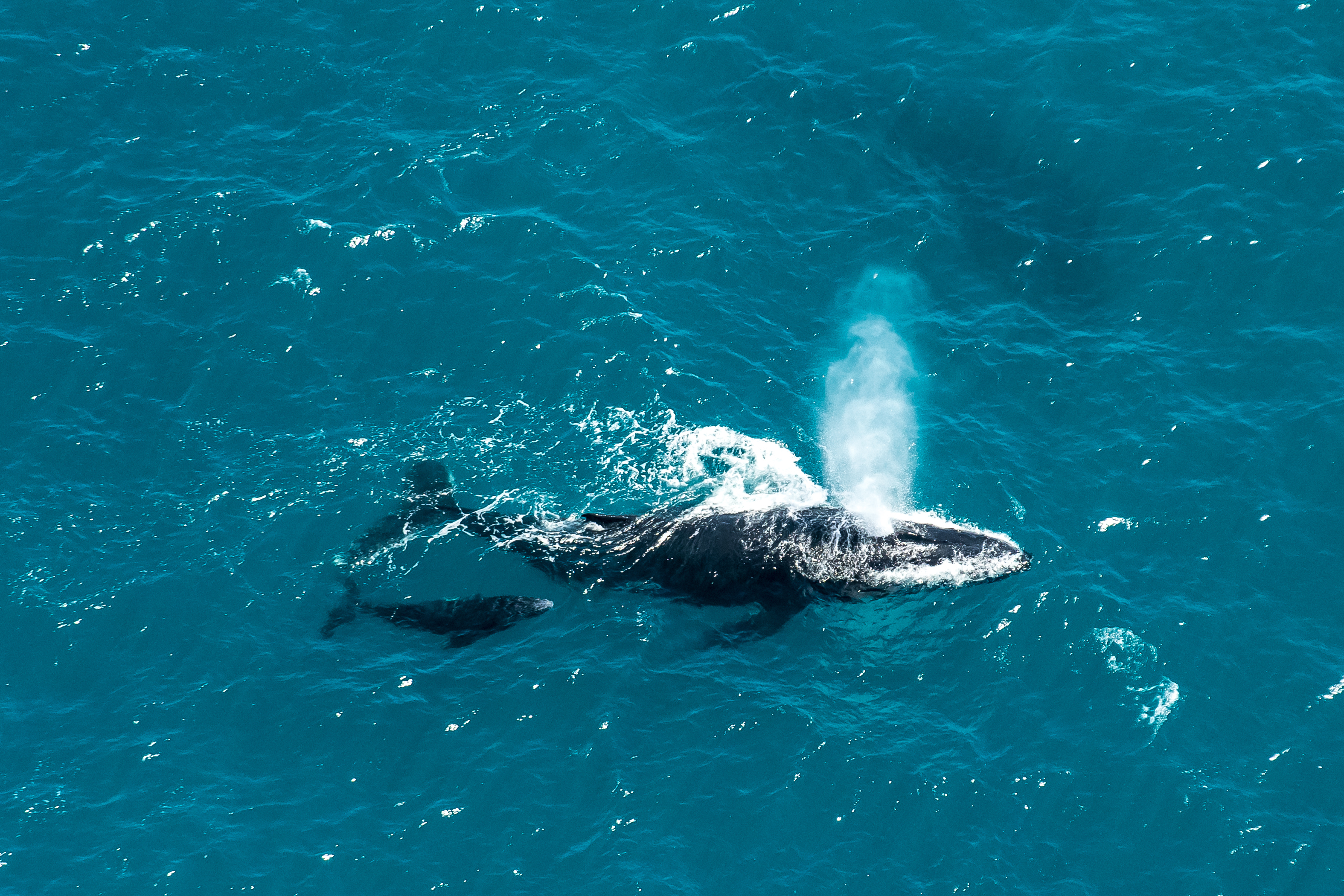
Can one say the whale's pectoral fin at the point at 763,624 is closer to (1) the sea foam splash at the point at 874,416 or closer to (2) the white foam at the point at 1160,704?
(1) the sea foam splash at the point at 874,416

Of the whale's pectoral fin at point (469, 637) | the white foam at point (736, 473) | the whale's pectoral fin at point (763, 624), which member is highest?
the white foam at point (736, 473)

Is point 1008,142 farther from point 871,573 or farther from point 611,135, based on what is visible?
point 871,573

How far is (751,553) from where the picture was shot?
63562mm

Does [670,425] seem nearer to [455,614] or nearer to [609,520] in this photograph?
[609,520]

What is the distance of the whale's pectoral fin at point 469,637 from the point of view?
2438 inches

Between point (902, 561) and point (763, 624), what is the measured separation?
7555 millimetres

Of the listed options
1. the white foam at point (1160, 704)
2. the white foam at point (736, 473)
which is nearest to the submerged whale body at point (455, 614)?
the white foam at point (736, 473)

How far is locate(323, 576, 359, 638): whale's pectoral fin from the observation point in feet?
205

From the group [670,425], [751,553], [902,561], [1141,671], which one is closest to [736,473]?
[670,425]

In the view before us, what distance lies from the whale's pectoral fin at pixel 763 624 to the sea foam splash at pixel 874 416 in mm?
5883

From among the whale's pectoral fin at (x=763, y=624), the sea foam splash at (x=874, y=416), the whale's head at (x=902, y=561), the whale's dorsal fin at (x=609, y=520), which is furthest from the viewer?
the sea foam splash at (x=874, y=416)

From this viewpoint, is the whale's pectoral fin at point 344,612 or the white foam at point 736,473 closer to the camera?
the whale's pectoral fin at point 344,612

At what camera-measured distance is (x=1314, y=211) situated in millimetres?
75625

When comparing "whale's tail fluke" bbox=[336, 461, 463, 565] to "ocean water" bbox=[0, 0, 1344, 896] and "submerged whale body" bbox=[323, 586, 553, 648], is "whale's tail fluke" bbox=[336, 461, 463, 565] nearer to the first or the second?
"ocean water" bbox=[0, 0, 1344, 896]
